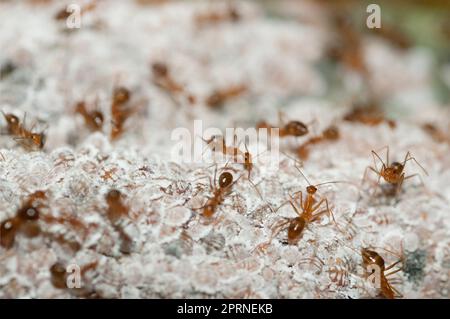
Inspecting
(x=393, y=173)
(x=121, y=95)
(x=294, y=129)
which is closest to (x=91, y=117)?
(x=121, y=95)

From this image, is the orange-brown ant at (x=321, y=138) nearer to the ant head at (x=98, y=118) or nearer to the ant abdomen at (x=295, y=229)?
the ant abdomen at (x=295, y=229)

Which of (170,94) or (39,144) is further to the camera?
(170,94)

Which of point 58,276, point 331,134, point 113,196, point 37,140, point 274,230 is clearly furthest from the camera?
point 331,134

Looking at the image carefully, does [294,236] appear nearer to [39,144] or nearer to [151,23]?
[39,144]

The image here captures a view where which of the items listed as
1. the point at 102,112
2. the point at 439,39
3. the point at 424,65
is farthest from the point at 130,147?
the point at 439,39

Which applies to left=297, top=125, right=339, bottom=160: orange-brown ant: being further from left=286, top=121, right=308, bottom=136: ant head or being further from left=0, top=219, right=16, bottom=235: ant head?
left=0, top=219, right=16, bottom=235: ant head

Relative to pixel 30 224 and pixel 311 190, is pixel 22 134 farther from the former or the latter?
pixel 311 190

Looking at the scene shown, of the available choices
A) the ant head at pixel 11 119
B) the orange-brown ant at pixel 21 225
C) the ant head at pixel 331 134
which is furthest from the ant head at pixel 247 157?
the ant head at pixel 11 119
